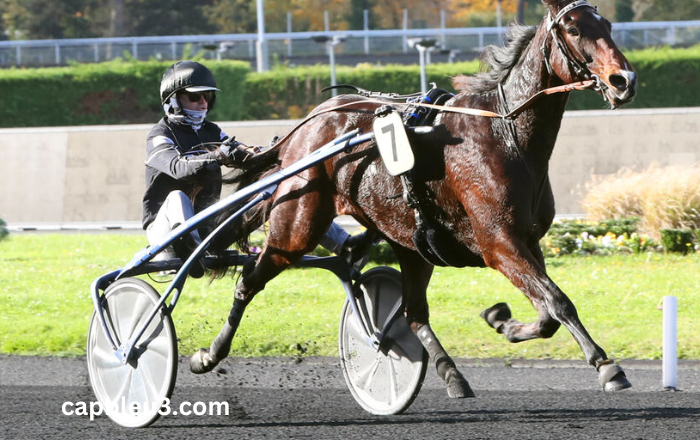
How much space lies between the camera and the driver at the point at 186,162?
17.6ft

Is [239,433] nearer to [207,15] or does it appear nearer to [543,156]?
[543,156]

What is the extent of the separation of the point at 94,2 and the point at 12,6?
11.5ft

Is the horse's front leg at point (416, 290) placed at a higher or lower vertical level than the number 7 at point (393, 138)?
Answer: lower

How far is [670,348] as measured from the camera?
19.2 feet

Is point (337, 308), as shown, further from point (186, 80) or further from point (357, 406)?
point (186, 80)

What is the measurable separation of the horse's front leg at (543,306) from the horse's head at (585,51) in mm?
711

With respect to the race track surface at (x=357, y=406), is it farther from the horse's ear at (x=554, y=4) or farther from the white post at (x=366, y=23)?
the white post at (x=366, y=23)

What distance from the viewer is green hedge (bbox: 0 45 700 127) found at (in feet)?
94.4

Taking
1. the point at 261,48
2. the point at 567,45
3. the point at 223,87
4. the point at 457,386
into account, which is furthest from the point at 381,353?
the point at 261,48

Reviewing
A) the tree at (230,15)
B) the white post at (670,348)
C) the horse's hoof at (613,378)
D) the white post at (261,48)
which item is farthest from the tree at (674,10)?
the horse's hoof at (613,378)

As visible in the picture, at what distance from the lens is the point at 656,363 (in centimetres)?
664

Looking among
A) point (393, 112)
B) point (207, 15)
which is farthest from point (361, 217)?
point (207, 15)

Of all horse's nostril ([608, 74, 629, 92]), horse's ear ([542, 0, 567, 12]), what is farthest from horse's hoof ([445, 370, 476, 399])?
horse's ear ([542, 0, 567, 12])

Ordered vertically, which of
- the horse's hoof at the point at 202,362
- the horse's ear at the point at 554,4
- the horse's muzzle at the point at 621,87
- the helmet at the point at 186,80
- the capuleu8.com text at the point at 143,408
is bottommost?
the capuleu8.com text at the point at 143,408
